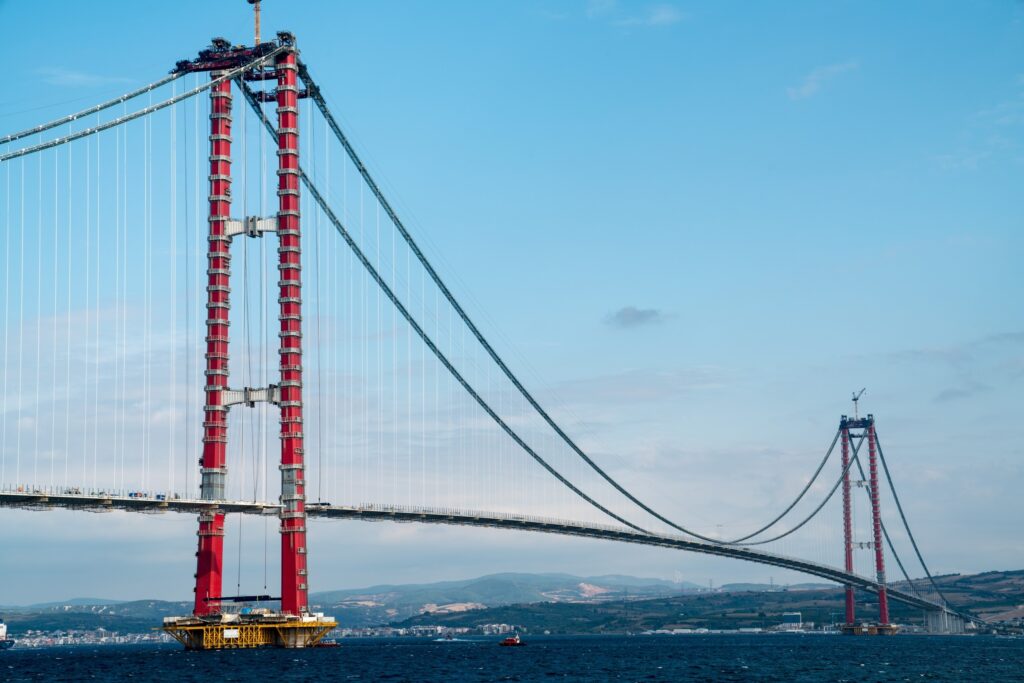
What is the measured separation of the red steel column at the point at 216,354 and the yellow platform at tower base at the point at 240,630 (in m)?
1.25

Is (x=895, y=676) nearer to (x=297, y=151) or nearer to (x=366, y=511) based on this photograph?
(x=366, y=511)

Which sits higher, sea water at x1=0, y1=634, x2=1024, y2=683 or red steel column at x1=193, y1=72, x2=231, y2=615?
red steel column at x1=193, y1=72, x2=231, y2=615

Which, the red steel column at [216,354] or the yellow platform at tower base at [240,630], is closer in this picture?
the yellow platform at tower base at [240,630]

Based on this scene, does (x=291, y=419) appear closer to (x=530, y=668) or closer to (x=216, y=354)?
(x=216, y=354)

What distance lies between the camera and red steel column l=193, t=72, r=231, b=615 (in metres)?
96.7

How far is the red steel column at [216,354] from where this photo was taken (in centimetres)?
9669

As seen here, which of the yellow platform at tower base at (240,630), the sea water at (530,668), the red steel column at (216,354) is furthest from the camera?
the red steel column at (216,354)

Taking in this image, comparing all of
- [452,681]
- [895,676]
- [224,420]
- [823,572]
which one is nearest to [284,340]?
[224,420]

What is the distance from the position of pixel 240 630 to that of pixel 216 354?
20330 mm

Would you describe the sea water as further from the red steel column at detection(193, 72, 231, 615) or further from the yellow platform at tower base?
the red steel column at detection(193, 72, 231, 615)

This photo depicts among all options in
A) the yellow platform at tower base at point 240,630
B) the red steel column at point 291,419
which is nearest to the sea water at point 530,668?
the yellow platform at tower base at point 240,630

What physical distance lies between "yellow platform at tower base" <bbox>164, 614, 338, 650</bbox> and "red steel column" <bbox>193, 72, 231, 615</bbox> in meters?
1.25

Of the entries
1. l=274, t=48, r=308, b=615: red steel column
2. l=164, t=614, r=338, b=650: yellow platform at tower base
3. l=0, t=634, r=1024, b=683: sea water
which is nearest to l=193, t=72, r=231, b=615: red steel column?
l=164, t=614, r=338, b=650: yellow platform at tower base

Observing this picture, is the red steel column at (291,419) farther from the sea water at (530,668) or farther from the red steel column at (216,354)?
the sea water at (530,668)
